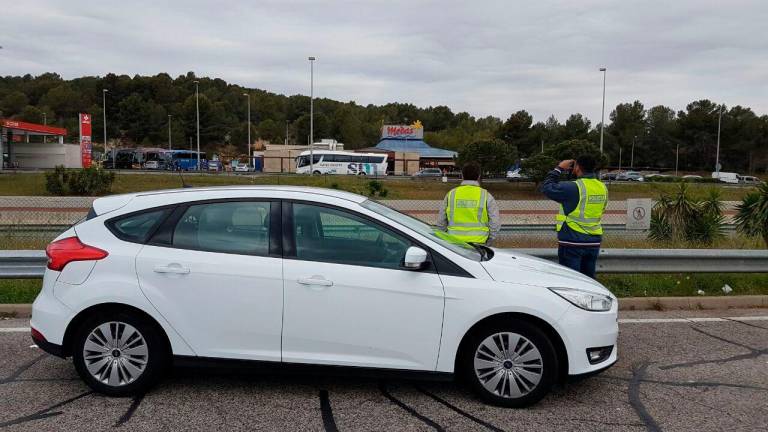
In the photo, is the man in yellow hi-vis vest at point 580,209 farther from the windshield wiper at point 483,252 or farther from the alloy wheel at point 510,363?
the alloy wheel at point 510,363

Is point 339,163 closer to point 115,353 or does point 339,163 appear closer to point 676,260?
point 676,260

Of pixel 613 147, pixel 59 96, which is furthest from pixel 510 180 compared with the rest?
pixel 59 96

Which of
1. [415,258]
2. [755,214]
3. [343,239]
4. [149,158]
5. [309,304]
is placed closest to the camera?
[415,258]

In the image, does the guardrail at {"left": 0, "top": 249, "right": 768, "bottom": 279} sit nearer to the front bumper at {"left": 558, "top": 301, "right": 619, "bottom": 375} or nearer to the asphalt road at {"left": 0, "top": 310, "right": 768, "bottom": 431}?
the asphalt road at {"left": 0, "top": 310, "right": 768, "bottom": 431}

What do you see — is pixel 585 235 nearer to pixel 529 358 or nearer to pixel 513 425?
pixel 529 358

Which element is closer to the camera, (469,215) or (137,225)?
(137,225)

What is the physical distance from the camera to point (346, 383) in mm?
4629

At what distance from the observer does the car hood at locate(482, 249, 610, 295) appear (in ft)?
13.9

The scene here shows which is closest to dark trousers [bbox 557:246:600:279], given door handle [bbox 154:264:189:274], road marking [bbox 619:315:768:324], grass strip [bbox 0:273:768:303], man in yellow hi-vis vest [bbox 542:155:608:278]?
man in yellow hi-vis vest [bbox 542:155:608:278]

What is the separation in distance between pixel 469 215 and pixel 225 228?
2.58 meters

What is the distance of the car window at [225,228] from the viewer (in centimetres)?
433

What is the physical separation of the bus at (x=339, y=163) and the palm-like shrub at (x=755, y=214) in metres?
49.1

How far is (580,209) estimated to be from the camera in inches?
233

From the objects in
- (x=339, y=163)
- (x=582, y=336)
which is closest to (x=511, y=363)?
(x=582, y=336)
